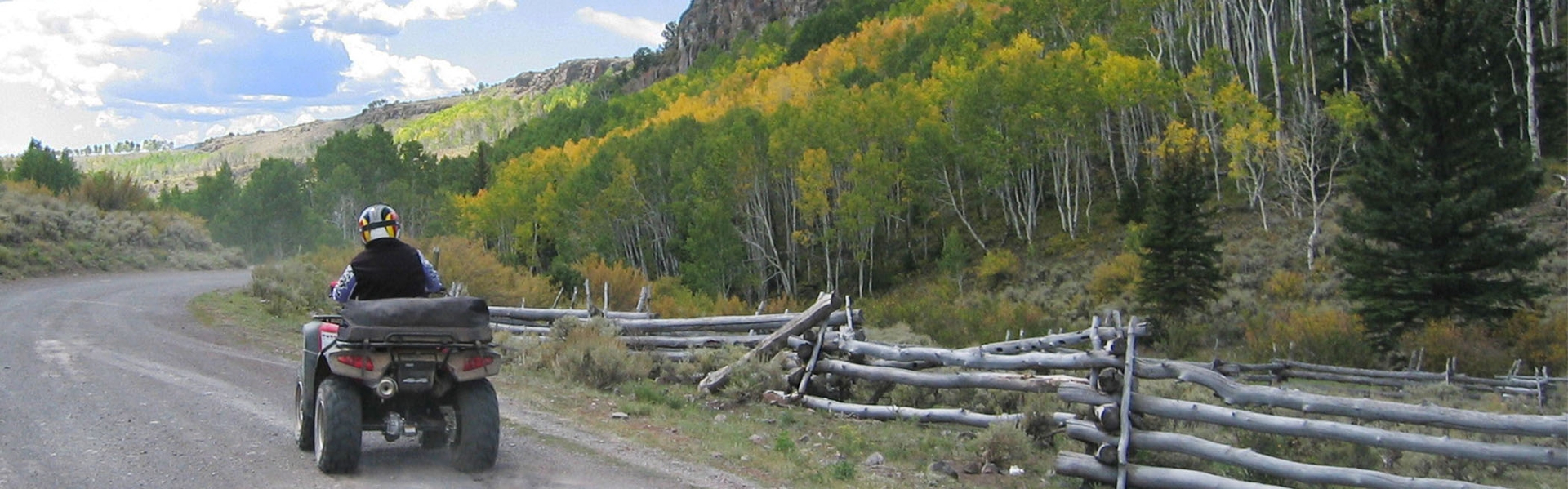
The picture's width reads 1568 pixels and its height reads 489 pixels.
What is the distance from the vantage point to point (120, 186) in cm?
3662

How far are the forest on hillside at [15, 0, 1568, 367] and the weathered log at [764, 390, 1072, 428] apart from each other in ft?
54.8

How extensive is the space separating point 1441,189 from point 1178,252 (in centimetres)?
854

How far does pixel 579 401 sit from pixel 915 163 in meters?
39.8

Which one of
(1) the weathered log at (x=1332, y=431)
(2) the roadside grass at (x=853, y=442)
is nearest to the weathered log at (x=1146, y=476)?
(2) the roadside grass at (x=853, y=442)

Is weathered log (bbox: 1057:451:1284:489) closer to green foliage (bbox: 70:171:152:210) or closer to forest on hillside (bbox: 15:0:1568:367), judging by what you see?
forest on hillside (bbox: 15:0:1568:367)

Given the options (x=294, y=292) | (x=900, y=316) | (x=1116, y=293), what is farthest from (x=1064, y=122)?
(x=294, y=292)

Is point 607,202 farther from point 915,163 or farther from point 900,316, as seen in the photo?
point 900,316

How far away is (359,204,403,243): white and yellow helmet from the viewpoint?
6.85 m

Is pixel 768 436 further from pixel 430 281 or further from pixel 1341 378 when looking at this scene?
pixel 1341 378

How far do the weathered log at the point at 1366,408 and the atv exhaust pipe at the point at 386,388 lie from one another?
4965 mm

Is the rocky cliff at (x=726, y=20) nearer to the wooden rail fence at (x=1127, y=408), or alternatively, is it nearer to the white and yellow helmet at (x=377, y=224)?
the wooden rail fence at (x=1127, y=408)

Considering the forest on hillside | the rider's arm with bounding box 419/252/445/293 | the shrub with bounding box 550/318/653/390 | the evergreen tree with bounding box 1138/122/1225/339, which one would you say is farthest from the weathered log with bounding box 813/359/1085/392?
the evergreen tree with bounding box 1138/122/1225/339

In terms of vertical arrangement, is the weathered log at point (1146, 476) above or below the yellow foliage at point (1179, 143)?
below

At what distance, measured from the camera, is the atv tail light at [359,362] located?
6.34m
